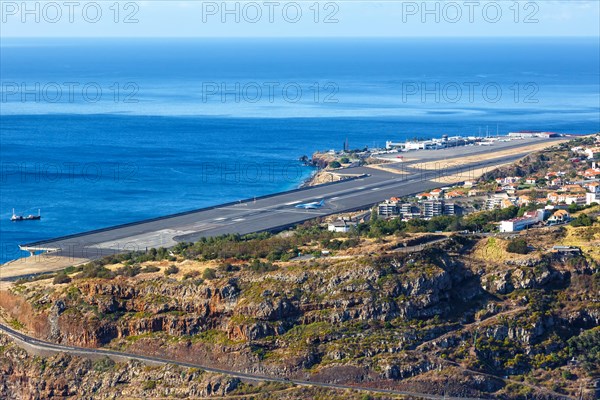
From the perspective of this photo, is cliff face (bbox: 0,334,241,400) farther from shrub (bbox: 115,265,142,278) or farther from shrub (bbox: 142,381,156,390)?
shrub (bbox: 115,265,142,278)

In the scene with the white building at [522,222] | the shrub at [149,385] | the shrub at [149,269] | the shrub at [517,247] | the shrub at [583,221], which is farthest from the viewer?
the white building at [522,222]

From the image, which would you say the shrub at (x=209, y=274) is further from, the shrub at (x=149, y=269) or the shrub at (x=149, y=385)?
the shrub at (x=149, y=385)

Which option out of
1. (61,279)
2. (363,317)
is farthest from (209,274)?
(61,279)

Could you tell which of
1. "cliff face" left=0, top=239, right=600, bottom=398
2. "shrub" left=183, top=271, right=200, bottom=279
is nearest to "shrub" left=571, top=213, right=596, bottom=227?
"cliff face" left=0, top=239, right=600, bottom=398

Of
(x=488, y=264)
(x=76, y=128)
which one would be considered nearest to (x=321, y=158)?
(x=76, y=128)

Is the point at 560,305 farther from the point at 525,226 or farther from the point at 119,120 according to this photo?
the point at 119,120

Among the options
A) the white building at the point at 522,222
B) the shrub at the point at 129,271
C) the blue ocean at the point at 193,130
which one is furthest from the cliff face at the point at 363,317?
the blue ocean at the point at 193,130
